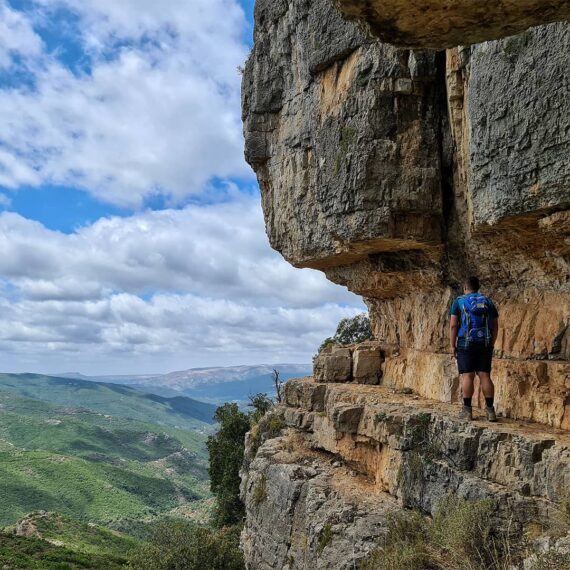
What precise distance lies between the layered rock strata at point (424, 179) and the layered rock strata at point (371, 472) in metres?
1.56

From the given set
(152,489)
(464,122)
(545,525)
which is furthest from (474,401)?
(152,489)

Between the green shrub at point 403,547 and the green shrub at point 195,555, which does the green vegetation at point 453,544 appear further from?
the green shrub at point 195,555

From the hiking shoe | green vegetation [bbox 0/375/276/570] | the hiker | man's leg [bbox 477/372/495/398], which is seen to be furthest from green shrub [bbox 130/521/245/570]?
man's leg [bbox 477/372/495/398]

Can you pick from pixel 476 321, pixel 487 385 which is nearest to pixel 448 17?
pixel 476 321

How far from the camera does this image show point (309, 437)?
16797 mm

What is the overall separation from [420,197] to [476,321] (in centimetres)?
470

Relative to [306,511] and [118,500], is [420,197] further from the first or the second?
[118,500]

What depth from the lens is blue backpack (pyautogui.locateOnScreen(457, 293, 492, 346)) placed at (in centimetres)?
993

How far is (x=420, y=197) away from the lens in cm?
1352

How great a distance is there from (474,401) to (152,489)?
134307mm

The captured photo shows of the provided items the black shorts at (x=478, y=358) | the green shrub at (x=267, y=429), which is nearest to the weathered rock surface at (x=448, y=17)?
the black shorts at (x=478, y=358)

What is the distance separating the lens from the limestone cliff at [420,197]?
9047 mm

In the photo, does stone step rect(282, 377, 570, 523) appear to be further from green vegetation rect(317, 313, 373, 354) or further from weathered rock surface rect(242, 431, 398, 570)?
green vegetation rect(317, 313, 373, 354)

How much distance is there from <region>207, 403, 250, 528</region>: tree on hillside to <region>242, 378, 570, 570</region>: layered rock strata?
17197 millimetres
